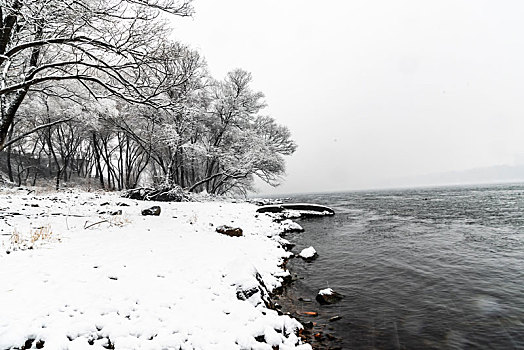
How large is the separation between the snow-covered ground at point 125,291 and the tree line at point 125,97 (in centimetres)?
373

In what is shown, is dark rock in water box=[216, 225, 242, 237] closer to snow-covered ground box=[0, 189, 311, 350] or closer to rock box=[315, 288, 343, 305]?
snow-covered ground box=[0, 189, 311, 350]

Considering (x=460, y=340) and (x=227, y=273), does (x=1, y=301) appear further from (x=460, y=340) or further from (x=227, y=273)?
(x=460, y=340)

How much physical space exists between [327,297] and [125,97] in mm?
8155

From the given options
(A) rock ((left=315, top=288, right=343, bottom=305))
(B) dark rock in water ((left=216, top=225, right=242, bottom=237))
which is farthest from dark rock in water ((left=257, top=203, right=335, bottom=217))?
(A) rock ((left=315, top=288, right=343, bottom=305))

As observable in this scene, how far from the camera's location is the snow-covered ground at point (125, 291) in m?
3.77

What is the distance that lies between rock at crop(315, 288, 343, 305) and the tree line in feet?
23.1

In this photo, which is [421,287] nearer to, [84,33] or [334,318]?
[334,318]

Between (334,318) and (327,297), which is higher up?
(327,297)

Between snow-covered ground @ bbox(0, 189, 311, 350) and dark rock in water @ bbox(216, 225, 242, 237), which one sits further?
dark rock in water @ bbox(216, 225, 242, 237)

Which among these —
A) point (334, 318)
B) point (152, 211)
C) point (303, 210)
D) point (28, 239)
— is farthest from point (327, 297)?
point (303, 210)

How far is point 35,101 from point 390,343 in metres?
26.5

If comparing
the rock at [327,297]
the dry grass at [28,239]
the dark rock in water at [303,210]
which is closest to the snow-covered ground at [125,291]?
the dry grass at [28,239]

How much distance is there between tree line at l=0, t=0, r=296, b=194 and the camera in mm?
6301

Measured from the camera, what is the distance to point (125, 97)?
7.21m
